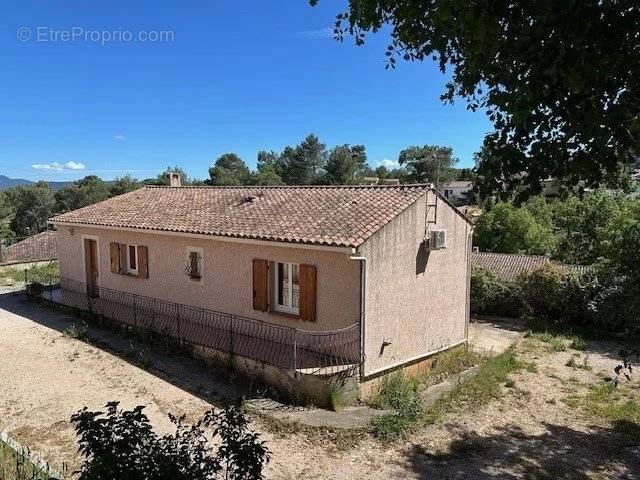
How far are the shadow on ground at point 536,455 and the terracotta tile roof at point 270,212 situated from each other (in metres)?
4.49

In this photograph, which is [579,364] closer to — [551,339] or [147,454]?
[551,339]

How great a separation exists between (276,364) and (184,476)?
21.4 feet

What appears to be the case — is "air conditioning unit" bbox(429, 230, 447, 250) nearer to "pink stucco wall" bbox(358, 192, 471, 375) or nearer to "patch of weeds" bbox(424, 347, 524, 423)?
"pink stucco wall" bbox(358, 192, 471, 375)

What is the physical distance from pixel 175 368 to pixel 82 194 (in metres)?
59.3

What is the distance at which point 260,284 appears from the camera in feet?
39.8

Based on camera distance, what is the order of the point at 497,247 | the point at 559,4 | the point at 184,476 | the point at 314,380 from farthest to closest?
the point at 497,247, the point at 314,380, the point at 184,476, the point at 559,4

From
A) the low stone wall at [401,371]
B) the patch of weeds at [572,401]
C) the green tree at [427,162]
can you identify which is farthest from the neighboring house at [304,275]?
the green tree at [427,162]

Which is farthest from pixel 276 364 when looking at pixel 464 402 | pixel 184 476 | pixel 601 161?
pixel 601 161

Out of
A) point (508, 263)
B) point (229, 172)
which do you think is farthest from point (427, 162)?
point (508, 263)

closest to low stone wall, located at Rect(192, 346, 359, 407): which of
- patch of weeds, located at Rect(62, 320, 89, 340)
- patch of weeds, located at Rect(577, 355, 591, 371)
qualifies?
patch of weeds, located at Rect(62, 320, 89, 340)

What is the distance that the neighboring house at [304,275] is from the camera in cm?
1079

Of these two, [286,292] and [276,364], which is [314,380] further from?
[286,292]

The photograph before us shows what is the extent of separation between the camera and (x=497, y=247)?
3189cm

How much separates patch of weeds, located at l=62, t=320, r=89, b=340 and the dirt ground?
517 mm
